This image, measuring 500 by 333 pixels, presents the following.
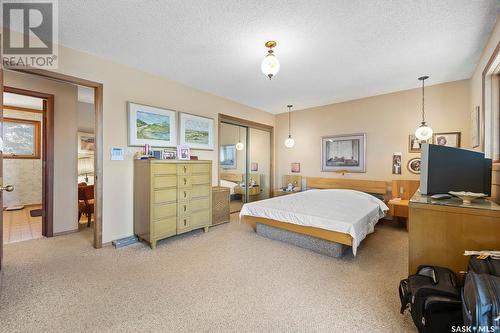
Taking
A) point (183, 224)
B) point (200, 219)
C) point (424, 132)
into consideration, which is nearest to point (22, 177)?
point (183, 224)

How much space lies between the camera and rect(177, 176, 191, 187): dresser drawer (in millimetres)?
3418

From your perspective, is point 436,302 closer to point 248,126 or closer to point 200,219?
point 200,219

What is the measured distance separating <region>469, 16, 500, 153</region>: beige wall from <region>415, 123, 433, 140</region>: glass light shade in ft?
2.09

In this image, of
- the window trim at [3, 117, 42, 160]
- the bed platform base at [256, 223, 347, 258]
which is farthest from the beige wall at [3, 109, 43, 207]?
the bed platform base at [256, 223, 347, 258]

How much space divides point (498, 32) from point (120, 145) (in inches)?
191

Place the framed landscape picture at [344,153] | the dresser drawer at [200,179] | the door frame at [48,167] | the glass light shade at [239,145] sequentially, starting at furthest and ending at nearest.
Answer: the glass light shade at [239,145]
the framed landscape picture at [344,153]
the dresser drawer at [200,179]
the door frame at [48,167]

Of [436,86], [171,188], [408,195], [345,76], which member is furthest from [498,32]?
[171,188]

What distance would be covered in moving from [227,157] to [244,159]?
1.89 ft

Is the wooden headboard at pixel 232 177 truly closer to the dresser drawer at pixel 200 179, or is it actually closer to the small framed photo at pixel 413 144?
the dresser drawer at pixel 200 179

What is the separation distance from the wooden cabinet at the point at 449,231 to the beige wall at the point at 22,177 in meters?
7.82

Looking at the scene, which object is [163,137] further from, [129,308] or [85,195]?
[129,308]

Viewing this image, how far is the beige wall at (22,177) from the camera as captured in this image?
5.42 metres

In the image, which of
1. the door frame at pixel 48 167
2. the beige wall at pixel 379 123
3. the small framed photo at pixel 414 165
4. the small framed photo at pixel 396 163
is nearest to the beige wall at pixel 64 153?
the door frame at pixel 48 167

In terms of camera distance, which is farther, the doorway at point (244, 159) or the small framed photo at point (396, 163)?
the doorway at point (244, 159)
